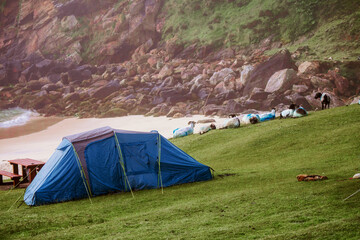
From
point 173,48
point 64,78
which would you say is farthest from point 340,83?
point 64,78

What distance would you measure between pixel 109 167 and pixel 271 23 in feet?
133

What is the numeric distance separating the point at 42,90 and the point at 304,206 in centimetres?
4976

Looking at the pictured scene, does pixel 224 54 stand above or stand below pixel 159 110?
above

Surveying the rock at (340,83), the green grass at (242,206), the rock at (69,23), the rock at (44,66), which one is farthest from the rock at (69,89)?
the green grass at (242,206)

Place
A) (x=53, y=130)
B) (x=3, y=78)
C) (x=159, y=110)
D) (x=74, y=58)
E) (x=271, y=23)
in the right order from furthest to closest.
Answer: (x=74, y=58)
(x=3, y=78)
(x=271, y=23)
(x=159, y=110)
(x=53, y=130)

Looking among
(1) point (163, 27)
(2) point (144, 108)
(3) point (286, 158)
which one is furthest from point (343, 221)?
(1) point (163, 27)

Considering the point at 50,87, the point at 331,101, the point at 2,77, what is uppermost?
the point at 2,77

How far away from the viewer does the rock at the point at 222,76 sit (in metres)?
42.4

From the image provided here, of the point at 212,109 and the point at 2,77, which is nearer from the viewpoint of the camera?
the point at 212,109

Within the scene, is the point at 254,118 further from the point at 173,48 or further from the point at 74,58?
the point at 74,58

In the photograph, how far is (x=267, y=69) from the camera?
3841 cm

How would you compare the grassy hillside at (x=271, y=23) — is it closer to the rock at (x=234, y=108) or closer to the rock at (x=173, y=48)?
the rock at (x=173, y=48)

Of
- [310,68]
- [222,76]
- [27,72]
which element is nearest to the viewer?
[310,68]

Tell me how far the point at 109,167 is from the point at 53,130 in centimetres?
2936
